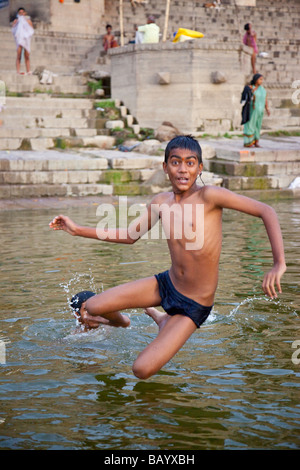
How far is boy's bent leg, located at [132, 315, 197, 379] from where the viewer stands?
3.55 meters

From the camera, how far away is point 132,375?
12.7 ft

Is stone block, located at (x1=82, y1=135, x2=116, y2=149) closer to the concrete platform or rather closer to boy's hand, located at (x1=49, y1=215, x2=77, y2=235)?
the concrete platform

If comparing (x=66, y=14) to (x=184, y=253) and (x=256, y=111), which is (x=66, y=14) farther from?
(x=184, y=253)

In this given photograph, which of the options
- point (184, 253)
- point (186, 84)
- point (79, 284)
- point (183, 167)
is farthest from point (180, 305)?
point (186, 84)

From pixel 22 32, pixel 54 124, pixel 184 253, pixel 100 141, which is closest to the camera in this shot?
pixel 184 253

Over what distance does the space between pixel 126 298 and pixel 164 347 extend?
48cm

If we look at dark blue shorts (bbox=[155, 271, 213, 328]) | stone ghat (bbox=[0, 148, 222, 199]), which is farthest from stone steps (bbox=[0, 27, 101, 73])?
dark blue shorts (bbox=[155, 271, 213, 328])

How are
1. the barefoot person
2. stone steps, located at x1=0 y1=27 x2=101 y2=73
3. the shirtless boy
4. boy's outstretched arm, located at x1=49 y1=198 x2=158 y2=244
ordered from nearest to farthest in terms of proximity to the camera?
the shirtless boy
boy's outstretched arm, located at x1=49 y1=198 x2=158 y2=244
the barefoot person
stone steps, located at x1=0 y1=27 x2=101 y2=73

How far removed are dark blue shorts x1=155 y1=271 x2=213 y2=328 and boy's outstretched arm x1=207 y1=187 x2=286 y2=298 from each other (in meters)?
0.50

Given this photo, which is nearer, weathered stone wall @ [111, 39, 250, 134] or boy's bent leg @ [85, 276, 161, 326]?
boy's bent leg @ [85, 276, 161, 326]

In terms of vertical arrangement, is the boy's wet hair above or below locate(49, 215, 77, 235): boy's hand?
above

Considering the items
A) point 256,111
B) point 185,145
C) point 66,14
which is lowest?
point 185,145

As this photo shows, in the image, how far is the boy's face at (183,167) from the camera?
3846mm
